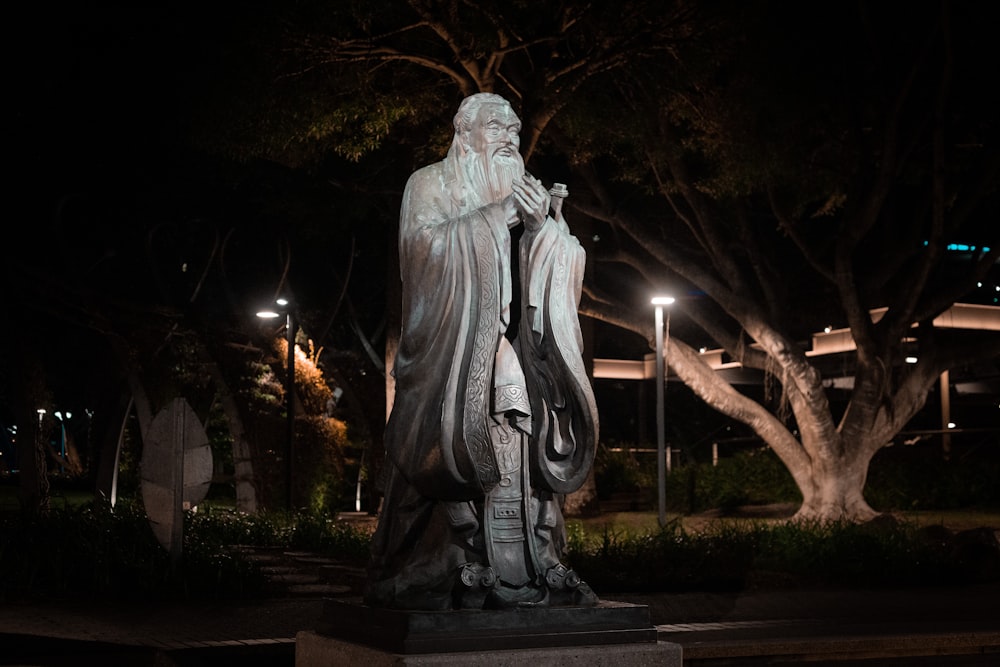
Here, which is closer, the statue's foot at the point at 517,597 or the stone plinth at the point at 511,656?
the stone plinth at the point at 511,656

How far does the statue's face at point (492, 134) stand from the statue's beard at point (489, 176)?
0.02m

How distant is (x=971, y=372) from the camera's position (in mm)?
36875

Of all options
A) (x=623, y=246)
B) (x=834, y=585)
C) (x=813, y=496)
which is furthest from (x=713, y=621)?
(x=623, y=246)

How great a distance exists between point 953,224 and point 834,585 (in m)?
8.88

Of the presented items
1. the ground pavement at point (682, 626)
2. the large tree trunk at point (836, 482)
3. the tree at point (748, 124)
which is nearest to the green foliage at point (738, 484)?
the tree at point (748, 124)

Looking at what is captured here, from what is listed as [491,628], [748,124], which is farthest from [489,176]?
[748,124]

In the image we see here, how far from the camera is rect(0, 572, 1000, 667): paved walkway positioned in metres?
9.03

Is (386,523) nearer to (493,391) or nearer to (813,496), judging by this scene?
(493,391)

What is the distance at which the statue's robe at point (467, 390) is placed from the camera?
672cm

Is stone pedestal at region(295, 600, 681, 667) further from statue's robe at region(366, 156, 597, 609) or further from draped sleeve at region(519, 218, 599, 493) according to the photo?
draped sleeve at region(519, 218, 599, 493)

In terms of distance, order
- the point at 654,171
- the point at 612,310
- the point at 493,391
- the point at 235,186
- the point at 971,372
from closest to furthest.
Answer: the point at 493,391
the point at 654,171
the point at 612,310
the point at 235,186
the point at 971,372

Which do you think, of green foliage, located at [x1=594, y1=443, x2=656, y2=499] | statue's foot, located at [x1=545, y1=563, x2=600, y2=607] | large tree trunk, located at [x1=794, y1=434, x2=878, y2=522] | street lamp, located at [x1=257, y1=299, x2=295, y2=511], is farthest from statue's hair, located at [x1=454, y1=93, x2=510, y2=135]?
green foliage, located at [x1=594, y1=443, x2=656, y2=499]

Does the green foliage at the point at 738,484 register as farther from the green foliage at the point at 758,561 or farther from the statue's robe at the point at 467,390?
the statue's robe at the point at 467,390

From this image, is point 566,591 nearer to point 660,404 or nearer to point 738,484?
point 660,404
